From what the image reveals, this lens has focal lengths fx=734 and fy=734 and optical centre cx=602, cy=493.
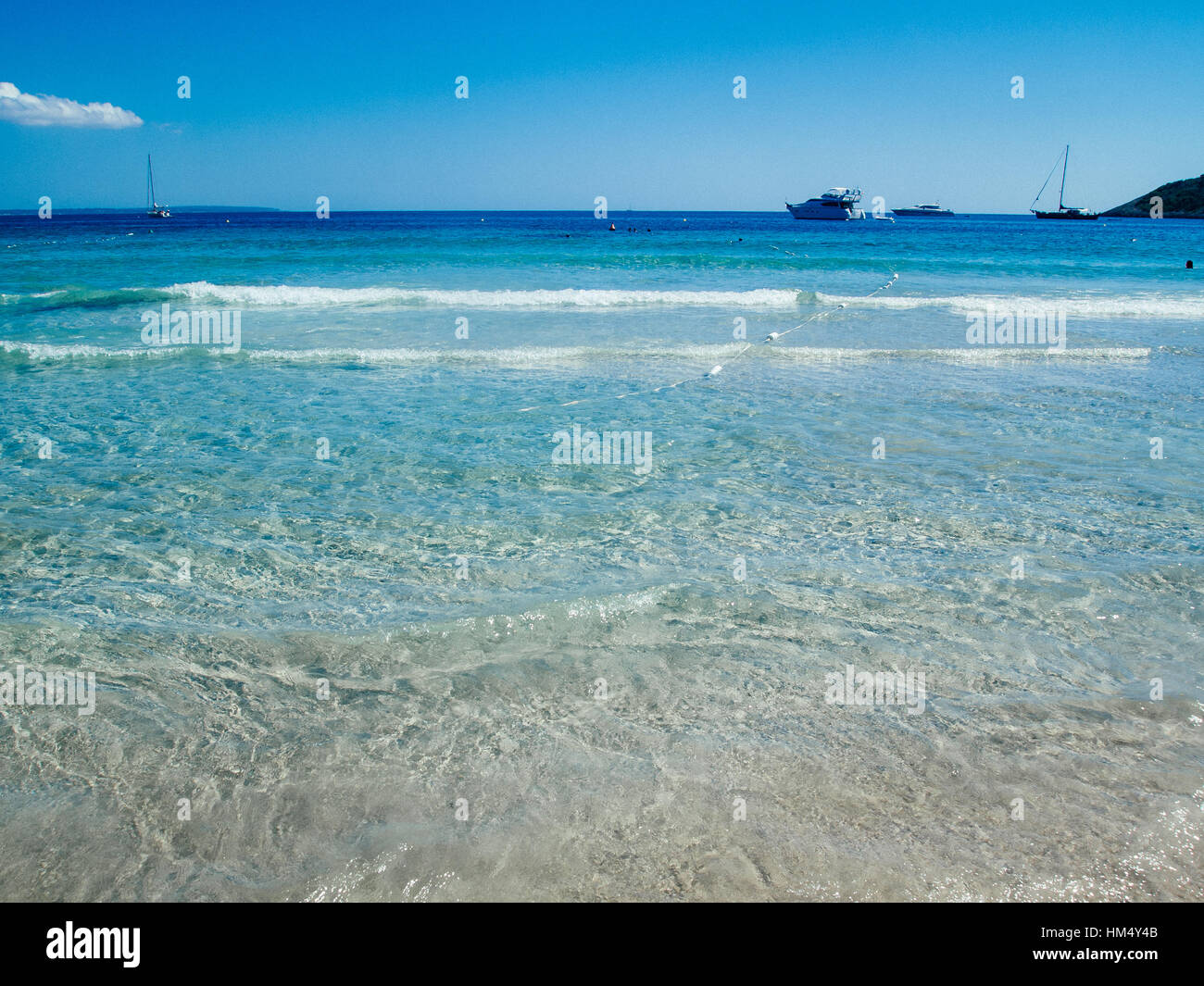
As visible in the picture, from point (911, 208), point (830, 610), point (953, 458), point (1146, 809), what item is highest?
point (911, 208)

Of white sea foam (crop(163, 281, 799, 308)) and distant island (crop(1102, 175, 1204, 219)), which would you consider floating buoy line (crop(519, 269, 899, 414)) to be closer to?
white sea foam (crop(163, 281, 799, 308))

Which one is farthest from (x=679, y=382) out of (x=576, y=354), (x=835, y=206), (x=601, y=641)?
(x=835, y=206)

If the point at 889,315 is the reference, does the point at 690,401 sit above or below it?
below

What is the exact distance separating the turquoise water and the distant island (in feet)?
526

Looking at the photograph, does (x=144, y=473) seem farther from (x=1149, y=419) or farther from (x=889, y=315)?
(x=889, y=315)

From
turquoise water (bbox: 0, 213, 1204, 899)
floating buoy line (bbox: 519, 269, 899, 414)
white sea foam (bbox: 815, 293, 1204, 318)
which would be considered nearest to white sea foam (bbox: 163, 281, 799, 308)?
white sea foam (bbox: 815, 293, 1204, 318)

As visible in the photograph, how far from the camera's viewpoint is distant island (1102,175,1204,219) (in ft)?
427

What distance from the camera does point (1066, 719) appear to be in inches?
147

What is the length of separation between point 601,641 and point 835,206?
117 meters

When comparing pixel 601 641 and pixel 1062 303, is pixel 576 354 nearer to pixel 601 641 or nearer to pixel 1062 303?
pixel 601 641

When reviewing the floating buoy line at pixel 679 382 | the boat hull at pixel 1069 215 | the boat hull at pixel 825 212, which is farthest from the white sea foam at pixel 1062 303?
the boat hull at pixel 1069 215

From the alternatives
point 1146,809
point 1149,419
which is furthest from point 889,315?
point 1146,809

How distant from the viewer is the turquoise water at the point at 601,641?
299 centimetres
